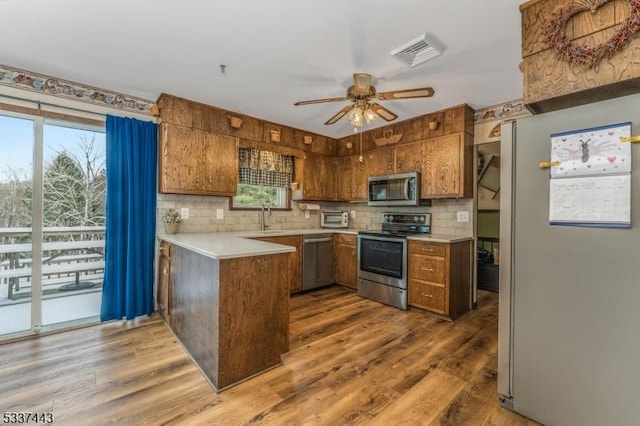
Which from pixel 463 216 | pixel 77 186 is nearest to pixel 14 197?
pixel 77 186

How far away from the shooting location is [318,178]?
15.8ft

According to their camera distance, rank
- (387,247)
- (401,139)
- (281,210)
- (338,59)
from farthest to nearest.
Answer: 1. (281,210)
2. (401,139)
3. (387,247)
4. (338,59)

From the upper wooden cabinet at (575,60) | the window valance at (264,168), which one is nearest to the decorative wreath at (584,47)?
the upper wooden cabinet at (575,60)

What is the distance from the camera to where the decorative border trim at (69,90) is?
101 inches

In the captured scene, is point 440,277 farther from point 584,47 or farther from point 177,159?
point 177,159

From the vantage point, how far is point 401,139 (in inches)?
159

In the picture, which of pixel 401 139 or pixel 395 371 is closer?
pixel 395 371

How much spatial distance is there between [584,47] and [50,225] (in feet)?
14.9

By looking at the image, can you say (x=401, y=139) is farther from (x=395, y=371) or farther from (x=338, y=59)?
(x=395, y=371)

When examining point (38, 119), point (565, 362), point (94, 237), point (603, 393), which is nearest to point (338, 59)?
point (565, 362)

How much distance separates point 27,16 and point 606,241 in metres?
3.73

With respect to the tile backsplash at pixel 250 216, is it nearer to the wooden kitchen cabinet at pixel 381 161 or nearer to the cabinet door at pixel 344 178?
the cabinet door at pixel 344 178

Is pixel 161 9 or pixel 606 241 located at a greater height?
pixel 161 9

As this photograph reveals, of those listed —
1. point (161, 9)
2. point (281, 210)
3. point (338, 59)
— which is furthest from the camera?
point (281, 210)
